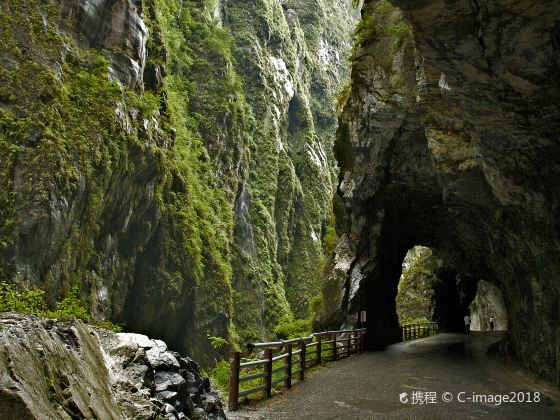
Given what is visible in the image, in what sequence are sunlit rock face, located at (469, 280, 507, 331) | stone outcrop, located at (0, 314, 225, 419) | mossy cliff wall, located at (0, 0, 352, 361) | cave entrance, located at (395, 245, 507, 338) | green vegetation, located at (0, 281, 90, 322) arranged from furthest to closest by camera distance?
sunlit rock face, located at (469, 280, 507, 331)
cave entrance, located at (395, 245, 507, 338)
mossy cliff wall, located at (0, 0, 352, 361)
green vegetation, located at (0, 281, 90, 322)
stone outcrop, located at (0, 314, 225, 419)

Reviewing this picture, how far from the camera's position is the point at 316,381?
37.6 feet

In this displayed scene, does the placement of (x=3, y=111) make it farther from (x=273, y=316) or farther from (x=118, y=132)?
(x=273, y=316)

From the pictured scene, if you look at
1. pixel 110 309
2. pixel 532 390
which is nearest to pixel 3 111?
pixel 110 309

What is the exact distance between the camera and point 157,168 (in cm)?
2680

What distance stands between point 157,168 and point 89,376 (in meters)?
23.7

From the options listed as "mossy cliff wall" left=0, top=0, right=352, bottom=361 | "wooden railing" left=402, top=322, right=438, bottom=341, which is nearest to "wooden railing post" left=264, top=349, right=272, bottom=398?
"mossy cliff wall" left=0, top=0, right=352, bottom=361

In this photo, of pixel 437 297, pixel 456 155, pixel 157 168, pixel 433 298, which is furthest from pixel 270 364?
pixel 433 298

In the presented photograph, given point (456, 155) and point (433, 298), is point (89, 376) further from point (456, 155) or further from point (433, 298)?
point (433, 298)

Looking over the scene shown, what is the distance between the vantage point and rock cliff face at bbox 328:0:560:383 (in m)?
8.18

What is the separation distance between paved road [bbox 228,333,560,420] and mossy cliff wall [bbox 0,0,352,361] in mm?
11805

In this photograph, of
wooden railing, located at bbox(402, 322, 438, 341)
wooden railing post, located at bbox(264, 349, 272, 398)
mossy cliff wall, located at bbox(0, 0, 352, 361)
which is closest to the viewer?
wooden railing post, located at bbox(264, 349, 272, 398)

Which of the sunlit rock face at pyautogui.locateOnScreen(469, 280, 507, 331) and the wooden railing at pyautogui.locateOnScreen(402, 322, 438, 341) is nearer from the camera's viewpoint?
the wooden railing at pyautogui.locateOnScreen(402, 322, 438, 341)

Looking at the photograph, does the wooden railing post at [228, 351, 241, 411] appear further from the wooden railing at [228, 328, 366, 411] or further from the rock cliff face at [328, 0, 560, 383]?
the rock cliff face at [328, 0, 560, 383]

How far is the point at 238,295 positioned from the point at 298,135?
1395 inches
